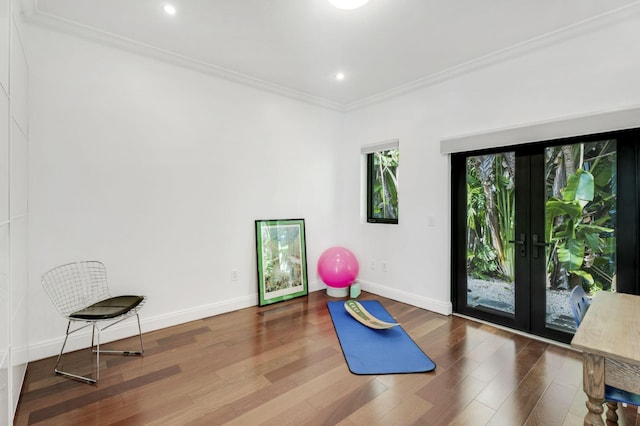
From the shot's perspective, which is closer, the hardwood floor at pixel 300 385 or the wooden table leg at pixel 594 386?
the wooden table leg at pixel 594 386

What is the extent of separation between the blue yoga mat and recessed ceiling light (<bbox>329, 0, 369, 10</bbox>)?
2.75 m

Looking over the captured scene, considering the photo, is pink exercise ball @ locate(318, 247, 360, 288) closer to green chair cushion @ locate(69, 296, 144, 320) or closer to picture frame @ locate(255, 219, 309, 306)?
picture frame @ locate(255, 219, 309, 306)

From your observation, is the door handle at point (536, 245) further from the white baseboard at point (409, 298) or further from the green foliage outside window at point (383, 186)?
the green foliage outside window at point (383, 186)

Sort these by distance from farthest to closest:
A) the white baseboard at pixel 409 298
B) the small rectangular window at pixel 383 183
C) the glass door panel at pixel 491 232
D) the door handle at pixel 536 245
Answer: the small rectangular window at pixel 383 183, the white baseboard at pixel 409 298, the glass door panel at pixel 491 232, the door handle at pixel 536 245

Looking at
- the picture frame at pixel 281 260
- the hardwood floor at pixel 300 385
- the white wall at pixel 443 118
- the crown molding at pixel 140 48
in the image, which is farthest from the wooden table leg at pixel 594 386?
the crown molding at pixel 140 48

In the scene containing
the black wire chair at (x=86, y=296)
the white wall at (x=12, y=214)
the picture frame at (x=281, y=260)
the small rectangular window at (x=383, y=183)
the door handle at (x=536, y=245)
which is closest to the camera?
the white wall at (x=12, y=214)

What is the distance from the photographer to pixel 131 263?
3.00 meters

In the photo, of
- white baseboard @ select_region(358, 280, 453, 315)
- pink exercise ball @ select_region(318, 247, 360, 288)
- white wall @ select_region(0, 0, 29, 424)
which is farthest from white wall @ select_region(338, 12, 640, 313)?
white wall @ select_region(0, 0, 29, 424)

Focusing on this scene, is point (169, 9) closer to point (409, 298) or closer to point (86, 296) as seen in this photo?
point (86, 296)

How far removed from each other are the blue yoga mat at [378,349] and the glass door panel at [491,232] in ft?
3.53

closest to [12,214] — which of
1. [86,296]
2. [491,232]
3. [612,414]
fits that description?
[86,296]

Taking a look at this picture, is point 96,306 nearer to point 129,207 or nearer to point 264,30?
point 129,207

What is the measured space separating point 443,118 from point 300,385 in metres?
3.15

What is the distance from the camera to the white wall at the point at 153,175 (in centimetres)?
261
